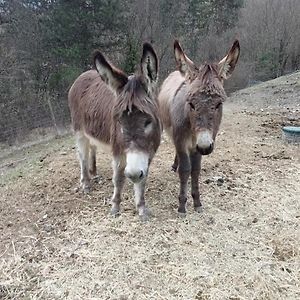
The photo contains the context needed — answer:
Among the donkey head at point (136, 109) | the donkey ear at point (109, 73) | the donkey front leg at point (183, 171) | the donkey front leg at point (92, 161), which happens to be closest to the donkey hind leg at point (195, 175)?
the donkey front leg at point (183, 171)

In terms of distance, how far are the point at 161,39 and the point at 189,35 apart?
8.88 feet

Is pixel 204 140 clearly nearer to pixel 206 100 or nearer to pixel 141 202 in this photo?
pixel 206 100

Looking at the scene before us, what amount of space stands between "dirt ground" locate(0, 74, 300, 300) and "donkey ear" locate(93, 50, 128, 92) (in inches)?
54.9

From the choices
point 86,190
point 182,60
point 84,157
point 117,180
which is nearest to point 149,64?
point 182,60

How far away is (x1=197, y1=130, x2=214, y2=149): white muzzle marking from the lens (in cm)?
284

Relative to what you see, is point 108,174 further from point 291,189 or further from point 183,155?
point 291,189

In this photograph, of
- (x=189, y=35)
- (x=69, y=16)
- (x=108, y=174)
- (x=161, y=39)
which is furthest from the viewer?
(x=189, y=35)

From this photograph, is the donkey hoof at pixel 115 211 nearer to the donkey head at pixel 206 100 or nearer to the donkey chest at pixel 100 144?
the donkey chest at pixel 100 144

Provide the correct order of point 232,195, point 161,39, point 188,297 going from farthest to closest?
point 161,39, point 232,195, point 188,297

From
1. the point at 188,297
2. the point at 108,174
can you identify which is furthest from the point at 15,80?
the point at 188,297

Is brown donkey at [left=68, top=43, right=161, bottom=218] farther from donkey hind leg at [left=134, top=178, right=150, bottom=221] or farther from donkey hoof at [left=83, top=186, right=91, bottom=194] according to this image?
donkey hoof at [left=83, top=186, right=91, bottom=194]

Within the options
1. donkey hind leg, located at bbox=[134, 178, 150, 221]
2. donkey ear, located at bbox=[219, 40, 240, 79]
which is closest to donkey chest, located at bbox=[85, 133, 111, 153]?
donkey hind leg, located at bbox=[134, 178, 150, 221]

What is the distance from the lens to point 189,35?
18000 millimetres

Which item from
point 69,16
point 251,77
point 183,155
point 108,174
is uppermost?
point 69,16
